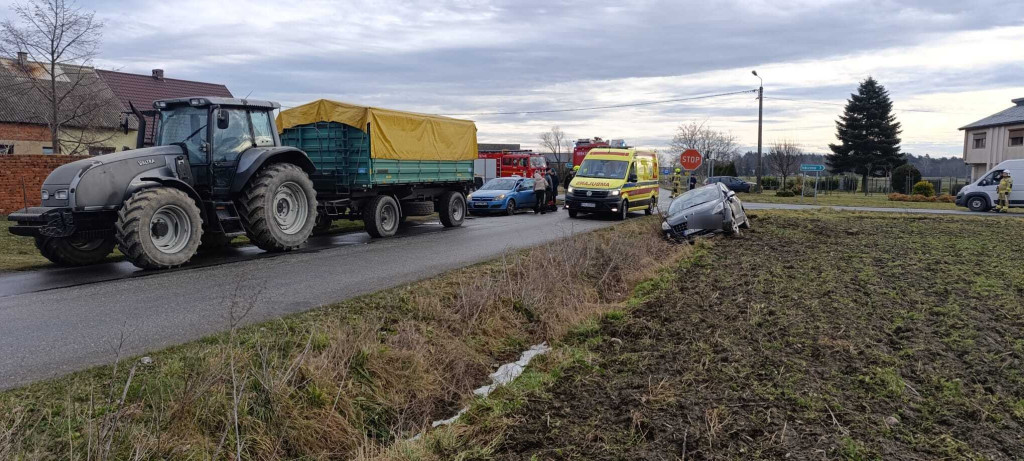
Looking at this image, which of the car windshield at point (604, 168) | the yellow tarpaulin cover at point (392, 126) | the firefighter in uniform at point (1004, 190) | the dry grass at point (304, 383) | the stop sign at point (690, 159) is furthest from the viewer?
the stop sign at point (690, 159)

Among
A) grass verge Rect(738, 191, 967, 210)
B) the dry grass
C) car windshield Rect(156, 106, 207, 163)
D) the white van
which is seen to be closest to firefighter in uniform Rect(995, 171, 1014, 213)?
the white van

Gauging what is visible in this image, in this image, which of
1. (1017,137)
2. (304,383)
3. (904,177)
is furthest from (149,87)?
(1017,137)

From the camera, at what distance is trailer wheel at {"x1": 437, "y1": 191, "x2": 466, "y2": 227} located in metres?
18.6

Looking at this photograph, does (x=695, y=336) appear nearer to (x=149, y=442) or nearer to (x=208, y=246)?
(x=149, y=442)

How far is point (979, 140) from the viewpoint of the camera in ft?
176

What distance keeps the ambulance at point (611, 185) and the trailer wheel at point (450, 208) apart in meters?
4.81

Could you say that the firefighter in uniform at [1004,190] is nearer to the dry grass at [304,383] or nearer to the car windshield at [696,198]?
the car windshield at [696,198]

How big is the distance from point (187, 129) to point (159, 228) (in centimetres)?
219

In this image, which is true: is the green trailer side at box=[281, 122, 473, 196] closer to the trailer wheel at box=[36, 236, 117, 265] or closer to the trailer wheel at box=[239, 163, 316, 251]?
the trailer wheel at box=[239, 163, 316, 251]

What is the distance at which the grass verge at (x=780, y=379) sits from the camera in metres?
4.43

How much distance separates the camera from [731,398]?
5.14 m

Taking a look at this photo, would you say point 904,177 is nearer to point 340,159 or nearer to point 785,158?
point 785,158

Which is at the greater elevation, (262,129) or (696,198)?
(262,129)

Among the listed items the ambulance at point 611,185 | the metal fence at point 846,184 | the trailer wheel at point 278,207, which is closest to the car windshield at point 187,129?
the trailer wheel at point 278,207
